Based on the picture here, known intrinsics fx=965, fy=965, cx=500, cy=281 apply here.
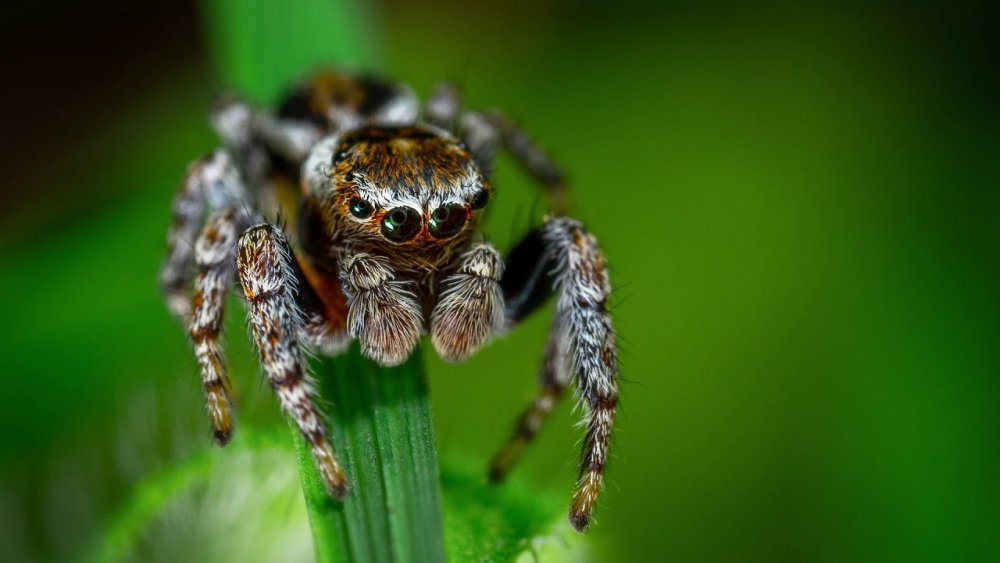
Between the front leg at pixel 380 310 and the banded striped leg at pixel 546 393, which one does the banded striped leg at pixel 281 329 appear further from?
the banded striped leg at pixel 546 393

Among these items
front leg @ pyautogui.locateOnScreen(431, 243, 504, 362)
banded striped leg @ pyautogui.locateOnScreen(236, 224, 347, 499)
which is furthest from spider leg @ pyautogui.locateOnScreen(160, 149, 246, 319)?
front leg @ pyautogui.locateOnScreen(431, 243, 504, 362)

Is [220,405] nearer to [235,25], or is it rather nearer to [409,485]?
[409,485]

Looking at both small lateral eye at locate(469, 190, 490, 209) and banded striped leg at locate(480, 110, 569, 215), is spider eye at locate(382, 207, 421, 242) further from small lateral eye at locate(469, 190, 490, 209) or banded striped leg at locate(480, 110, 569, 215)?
banded striped leg at locate(480, 110, 569, 215)

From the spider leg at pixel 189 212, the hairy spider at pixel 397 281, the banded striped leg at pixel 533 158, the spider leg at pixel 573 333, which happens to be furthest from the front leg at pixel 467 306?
the banded striped leg at pixel 533 158

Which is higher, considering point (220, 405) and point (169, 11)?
point (169, 11)

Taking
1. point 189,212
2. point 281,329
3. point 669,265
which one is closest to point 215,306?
point 281,329

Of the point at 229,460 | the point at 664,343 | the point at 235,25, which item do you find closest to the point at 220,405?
the point at 229,460
